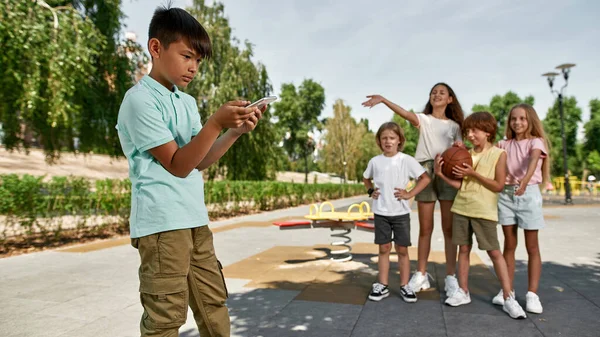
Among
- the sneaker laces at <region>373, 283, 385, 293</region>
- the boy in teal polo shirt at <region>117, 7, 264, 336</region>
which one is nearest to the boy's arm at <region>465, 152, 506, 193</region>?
the sneaker laces at <region>373, 283, 385, 293</region>

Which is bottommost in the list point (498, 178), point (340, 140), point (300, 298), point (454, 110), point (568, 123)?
point (300, 298)

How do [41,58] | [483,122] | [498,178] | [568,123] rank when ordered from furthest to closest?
[568,123], [41,58], [483,122], [498,178]

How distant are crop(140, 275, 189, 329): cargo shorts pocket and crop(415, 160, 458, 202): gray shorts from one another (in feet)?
9.65

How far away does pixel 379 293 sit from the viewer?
3674mm

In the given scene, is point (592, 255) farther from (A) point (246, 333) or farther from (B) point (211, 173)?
(B) point (211, 173)

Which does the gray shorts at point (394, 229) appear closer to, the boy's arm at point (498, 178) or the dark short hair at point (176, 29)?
the boy's arm at point (498, 178)

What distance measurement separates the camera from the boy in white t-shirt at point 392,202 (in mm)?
3717

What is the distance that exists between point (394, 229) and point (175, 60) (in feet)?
9.19

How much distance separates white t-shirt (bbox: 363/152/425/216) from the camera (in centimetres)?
376

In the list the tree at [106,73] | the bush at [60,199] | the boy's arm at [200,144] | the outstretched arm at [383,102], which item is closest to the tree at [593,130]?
the bush at [60,199]

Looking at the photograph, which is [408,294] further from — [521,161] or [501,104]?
[501,104]

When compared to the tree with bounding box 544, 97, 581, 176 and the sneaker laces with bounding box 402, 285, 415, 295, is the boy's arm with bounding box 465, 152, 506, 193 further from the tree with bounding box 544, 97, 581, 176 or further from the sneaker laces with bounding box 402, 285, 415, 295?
the tree with bounding box 544, 97, 581, 176

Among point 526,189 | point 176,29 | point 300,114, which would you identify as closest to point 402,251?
point 526,189

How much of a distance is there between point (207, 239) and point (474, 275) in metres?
4.02
